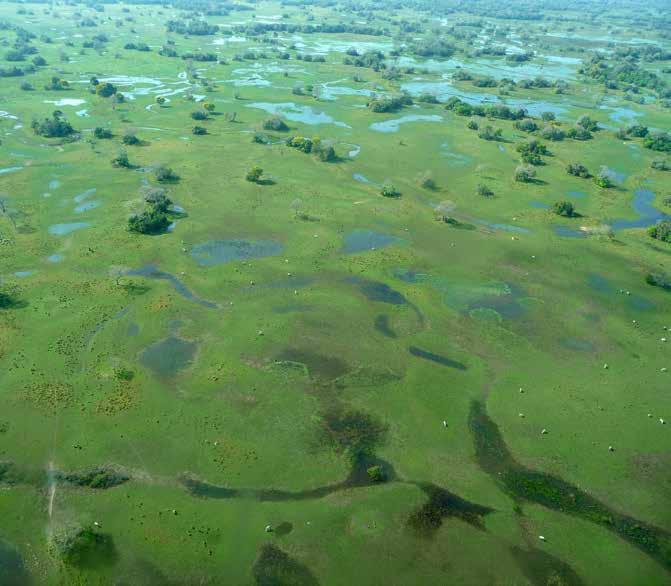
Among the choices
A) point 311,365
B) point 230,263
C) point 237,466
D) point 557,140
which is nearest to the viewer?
point 237,466

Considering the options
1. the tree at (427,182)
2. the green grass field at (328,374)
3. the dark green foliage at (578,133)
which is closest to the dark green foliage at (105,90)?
the green grass field at (328,374)

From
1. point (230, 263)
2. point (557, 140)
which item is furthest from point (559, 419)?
point (557, 140)

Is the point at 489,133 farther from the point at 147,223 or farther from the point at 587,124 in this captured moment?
the point at 147,223

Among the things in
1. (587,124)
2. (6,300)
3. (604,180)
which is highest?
(587,124)

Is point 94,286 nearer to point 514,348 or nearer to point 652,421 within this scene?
point 514,348

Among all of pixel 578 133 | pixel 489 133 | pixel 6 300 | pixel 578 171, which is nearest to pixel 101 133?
pixel 6 300

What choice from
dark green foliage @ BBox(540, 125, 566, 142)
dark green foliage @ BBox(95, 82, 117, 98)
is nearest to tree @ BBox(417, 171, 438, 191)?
dark green foliage @ BBox(540, 125, 566, 142)
